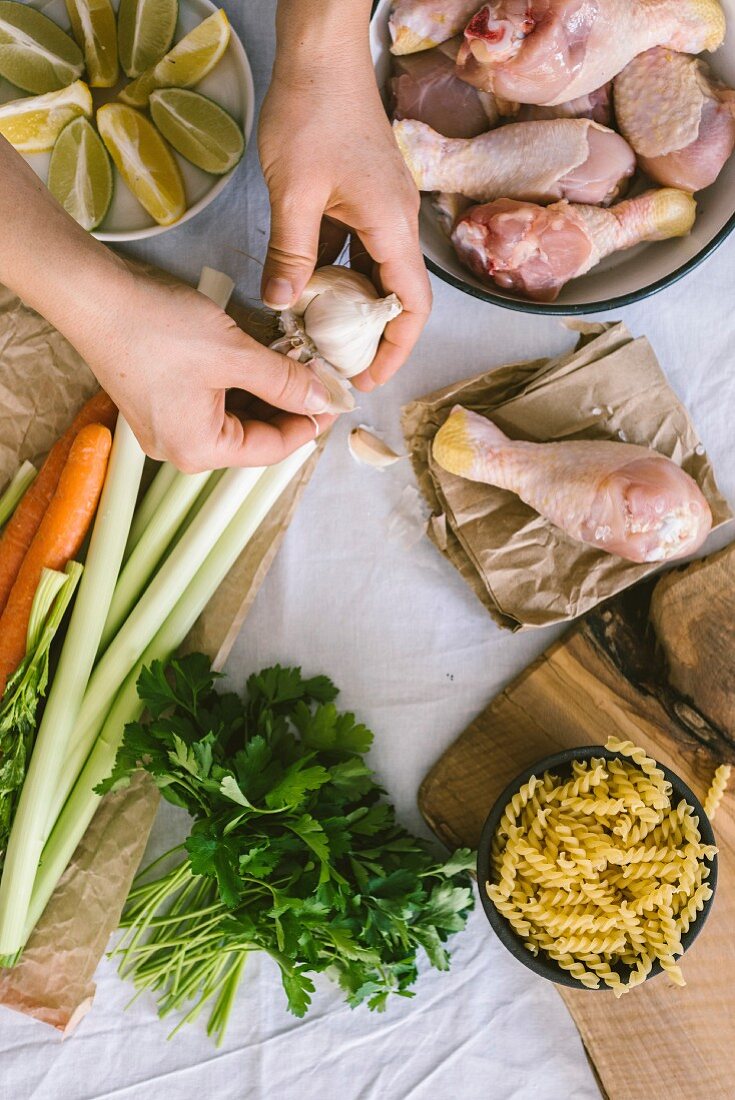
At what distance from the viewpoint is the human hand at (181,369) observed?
1.04 m

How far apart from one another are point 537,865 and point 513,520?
487 millimetres

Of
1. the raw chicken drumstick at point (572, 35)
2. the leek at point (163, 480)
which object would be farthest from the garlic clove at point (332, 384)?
the raw chicken drumstick at point (572, 35)

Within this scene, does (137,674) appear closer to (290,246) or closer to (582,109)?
(290,246)

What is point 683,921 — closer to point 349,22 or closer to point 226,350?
point 226,350

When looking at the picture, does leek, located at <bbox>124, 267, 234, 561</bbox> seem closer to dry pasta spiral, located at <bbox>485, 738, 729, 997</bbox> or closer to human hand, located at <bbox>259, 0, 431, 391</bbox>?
human hand, located at <bbox>259, 0, 431, 391</bbox>

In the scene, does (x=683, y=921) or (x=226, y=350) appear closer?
(x=226, y=350)

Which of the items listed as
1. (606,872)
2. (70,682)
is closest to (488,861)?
(606,872)

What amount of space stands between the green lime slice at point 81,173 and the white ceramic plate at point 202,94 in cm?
2

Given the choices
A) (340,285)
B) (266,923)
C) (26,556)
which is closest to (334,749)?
(266,923)

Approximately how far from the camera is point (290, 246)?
109 cm

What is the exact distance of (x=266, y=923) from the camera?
4.16ft

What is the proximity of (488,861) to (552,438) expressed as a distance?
0.62 meters

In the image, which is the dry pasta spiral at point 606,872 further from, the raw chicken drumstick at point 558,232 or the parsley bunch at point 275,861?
the raw chicken drumstick at point 558,232

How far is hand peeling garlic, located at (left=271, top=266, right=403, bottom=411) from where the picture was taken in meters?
1.17
